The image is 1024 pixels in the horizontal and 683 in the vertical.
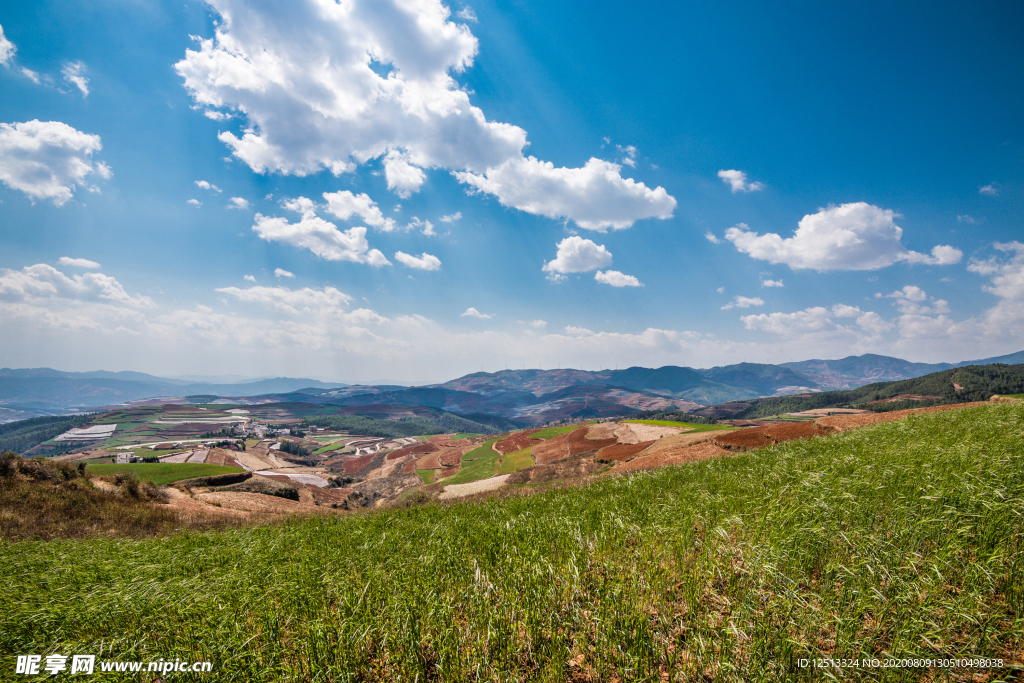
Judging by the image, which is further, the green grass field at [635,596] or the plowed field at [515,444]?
the plowed field at [515,444]

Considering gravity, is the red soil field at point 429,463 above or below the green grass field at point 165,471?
below

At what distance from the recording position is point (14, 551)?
11312 mm

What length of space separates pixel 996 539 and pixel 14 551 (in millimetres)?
24408

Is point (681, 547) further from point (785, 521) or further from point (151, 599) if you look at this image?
point (151, 599)

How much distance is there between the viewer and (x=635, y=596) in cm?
435

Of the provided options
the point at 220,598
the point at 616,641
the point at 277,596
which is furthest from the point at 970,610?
the point at 220,598

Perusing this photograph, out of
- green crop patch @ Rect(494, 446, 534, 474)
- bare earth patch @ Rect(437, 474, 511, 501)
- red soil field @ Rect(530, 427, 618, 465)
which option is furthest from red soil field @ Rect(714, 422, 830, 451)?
green crop patch @ Rect(494, 446, 534, 474)

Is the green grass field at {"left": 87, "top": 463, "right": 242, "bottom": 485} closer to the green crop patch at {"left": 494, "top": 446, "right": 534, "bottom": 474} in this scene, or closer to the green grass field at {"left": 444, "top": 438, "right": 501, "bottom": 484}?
the green grass field at {"left": 444, "top": 438, "right": 501, "bottom": 484}

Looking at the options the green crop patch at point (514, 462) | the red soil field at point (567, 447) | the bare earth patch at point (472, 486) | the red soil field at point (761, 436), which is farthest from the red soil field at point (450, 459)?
the red soil field at point (761, 436)

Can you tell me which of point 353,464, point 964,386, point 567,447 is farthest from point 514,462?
point 964,386

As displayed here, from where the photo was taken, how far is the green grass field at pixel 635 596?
3553mm

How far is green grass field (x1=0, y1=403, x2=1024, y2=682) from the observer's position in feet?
11.7

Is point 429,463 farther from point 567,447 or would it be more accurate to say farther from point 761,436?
point 761,436

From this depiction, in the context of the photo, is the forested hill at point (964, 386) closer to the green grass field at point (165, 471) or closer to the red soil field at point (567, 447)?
the red soil field at point (567, 447)
